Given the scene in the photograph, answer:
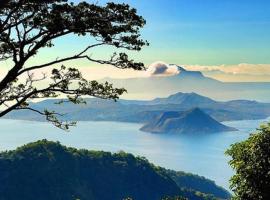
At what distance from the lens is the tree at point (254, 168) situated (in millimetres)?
20750

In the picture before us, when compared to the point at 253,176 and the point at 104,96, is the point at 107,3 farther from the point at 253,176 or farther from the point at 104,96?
the point at 253,176

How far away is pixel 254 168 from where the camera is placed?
20.9 metres

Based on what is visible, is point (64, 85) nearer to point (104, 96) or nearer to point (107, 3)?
point (104, 96)

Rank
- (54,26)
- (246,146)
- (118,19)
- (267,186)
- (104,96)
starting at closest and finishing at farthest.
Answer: (54,26)
(118,19)
(104,96)
(267,186)
(246,146)

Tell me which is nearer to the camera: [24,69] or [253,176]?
[24,69]

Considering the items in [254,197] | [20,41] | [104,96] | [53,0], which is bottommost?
[254,197]

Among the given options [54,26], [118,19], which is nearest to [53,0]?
[54,26]

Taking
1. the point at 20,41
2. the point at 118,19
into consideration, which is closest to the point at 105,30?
the point at 118,19

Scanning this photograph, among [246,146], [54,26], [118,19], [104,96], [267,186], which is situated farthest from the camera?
[246,146]

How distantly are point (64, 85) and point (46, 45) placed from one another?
1.69m

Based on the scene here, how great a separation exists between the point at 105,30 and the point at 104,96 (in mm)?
2900

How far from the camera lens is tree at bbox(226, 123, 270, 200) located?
20750 millimetres

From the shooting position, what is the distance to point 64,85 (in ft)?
60.0

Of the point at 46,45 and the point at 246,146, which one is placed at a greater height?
the point at 46,45
